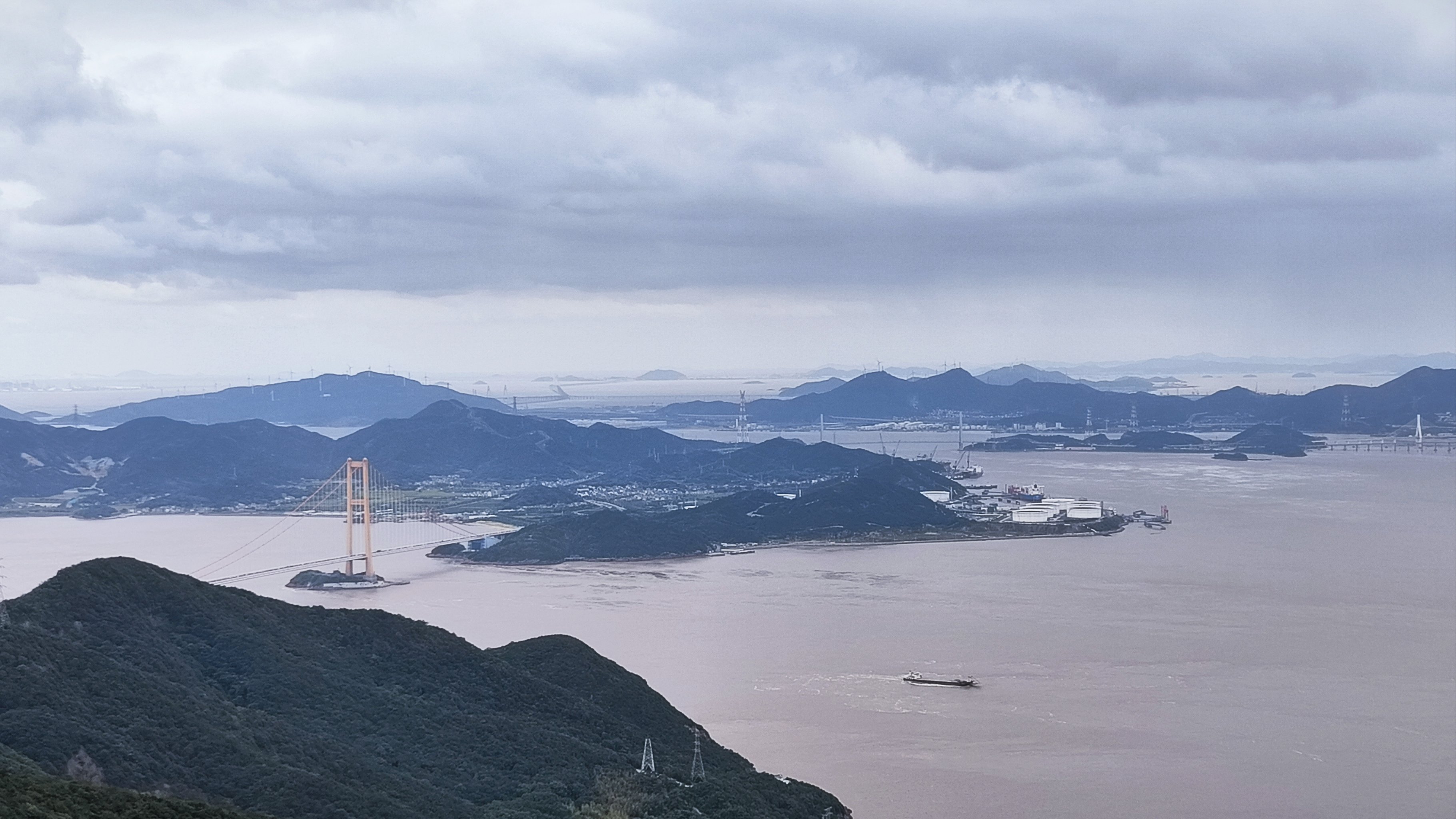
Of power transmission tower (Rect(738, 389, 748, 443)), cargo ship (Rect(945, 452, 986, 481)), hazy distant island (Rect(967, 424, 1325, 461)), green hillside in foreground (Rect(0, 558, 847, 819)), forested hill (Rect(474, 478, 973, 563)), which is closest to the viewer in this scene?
green hillside in foreground (Rect(0, 558, 847, 819))

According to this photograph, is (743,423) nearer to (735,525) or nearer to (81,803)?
(735,525)

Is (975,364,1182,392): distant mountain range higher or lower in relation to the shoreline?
higher

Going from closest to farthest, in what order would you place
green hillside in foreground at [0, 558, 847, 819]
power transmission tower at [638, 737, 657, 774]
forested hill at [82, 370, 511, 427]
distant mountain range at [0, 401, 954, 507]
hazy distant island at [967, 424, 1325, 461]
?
green hillside in foreground at [0, 558, 847, 819], power transmission tower at [638, 737, 657, 774], distant mountain range at [0, 401, 954, 507], hazy distant island at [967, 424, 1325, 461], forested hill at [82, 370, 511, 427]

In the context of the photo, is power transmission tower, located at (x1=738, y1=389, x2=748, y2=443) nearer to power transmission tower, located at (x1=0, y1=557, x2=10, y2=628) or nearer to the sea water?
the sea water

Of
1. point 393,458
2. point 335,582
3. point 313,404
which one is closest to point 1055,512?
point 335,582

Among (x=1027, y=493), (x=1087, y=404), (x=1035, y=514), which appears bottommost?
(x=1035, y=514)

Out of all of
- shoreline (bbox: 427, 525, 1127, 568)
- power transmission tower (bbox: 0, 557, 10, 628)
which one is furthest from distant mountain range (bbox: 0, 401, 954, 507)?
power transmission tower (bbox: 0, 557, 10, 628)
